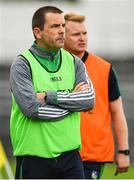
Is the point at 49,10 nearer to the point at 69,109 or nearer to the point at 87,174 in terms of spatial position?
the point at 69,109

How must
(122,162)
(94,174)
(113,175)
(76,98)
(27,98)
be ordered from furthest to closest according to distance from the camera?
1. (113,175)
2. (94,174)
3. (122,162)
4. (76,98)
5. (27,98)

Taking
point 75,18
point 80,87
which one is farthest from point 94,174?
point 80,87

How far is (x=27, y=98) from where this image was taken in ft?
27.1

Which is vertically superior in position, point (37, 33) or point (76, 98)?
point (37, 33)

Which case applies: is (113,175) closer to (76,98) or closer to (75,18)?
(75,18)

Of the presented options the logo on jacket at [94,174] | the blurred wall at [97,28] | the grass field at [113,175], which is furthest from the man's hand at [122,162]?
the blurred wall at [97,28]

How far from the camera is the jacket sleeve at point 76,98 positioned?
8297 mm

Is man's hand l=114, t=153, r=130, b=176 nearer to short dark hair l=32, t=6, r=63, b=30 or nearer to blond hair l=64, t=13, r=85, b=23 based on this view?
blond hair l=64, t=13, r=85, b=23

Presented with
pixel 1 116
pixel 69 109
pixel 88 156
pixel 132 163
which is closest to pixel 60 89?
pixel 69 109

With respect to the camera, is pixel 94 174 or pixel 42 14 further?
pixel 94 174

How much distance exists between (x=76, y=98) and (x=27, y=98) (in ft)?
1.31

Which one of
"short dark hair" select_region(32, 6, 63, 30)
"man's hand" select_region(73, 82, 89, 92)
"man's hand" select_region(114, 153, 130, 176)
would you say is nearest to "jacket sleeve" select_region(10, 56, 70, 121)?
"man's hand" select_region(73, 82, 89, 92)

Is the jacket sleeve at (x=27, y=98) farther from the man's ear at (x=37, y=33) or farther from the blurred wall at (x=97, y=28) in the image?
the blurred wall at (x=97, y=28)

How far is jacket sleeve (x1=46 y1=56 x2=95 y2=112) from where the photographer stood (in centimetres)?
830
